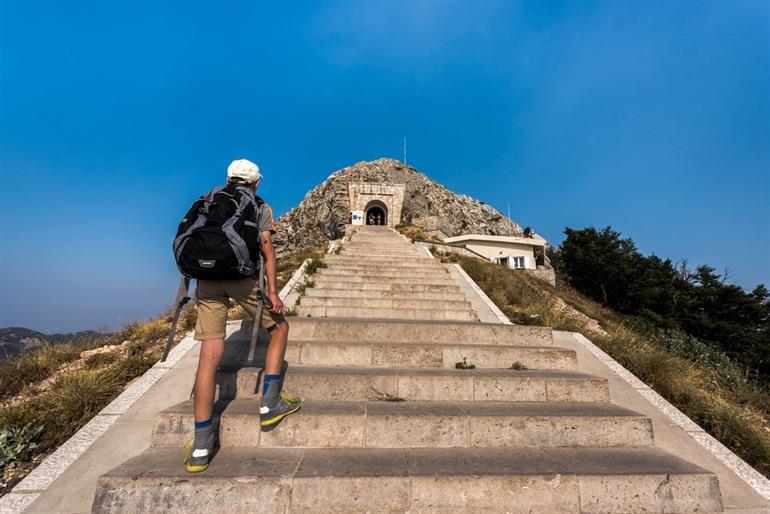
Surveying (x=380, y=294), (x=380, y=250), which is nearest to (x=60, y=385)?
(x=380, y=294)

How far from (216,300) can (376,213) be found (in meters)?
34.6

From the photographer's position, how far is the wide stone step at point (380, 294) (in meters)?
6.89

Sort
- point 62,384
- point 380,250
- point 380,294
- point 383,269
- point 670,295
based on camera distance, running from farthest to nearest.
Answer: point 670,295 < point 380,250 < point 383,269 < point 380,294 < point 62,384

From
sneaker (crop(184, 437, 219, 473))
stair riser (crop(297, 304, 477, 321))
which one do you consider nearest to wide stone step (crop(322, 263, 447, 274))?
stair riser (crop(297, 304, 477, 321))

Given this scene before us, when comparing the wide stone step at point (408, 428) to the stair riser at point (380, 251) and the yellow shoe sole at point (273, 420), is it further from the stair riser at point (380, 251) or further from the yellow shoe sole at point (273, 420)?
the stair riser at point (380, 251)

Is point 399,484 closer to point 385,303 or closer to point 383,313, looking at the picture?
point 383,313

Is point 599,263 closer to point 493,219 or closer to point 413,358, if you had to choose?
point 493,219

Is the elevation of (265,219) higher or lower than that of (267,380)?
higher

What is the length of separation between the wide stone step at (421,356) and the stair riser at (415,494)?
1.56 metres

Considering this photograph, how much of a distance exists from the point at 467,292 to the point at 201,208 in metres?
6.14

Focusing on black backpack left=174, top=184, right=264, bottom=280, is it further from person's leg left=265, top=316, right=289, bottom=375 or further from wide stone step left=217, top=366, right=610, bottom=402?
wide stone step left=217, top=366, right=610, bottom=402

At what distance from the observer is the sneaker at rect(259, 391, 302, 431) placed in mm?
2656

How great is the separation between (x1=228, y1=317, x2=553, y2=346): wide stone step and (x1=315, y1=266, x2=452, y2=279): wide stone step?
395 centimetres

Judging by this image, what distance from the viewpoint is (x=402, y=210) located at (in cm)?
3594
